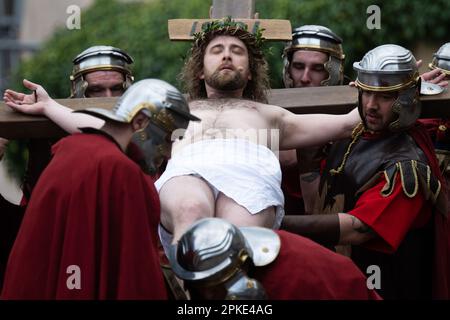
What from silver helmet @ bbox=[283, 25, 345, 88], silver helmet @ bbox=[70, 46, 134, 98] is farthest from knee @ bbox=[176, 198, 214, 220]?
silver helmet @ bbox=[283, 25, 345, 88]

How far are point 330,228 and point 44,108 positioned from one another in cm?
158

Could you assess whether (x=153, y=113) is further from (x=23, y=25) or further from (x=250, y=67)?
(x=23, y=25)

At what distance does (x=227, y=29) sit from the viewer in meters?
11.1

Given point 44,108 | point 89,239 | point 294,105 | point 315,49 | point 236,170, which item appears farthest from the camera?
point 315,49

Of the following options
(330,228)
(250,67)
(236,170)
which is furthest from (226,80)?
(330,228)

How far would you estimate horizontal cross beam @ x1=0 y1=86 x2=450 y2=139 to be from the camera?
35.0 ft

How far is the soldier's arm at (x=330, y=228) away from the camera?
34.9ft

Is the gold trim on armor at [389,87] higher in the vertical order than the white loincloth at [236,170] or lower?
higher

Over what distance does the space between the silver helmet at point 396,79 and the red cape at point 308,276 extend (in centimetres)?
162

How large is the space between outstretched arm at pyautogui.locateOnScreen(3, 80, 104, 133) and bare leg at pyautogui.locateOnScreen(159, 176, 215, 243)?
547 mm

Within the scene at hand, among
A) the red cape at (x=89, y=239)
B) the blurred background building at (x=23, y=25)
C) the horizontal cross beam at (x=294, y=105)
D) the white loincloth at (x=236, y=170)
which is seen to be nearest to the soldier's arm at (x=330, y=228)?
the white loincloth at (x=236, y=170)

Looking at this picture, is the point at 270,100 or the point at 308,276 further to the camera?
the point at 270,100

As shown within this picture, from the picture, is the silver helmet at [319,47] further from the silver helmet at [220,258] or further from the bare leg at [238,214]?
the silver helmet at [220,258]

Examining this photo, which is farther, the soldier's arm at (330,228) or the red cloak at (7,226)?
the red cloak at (7,226)
